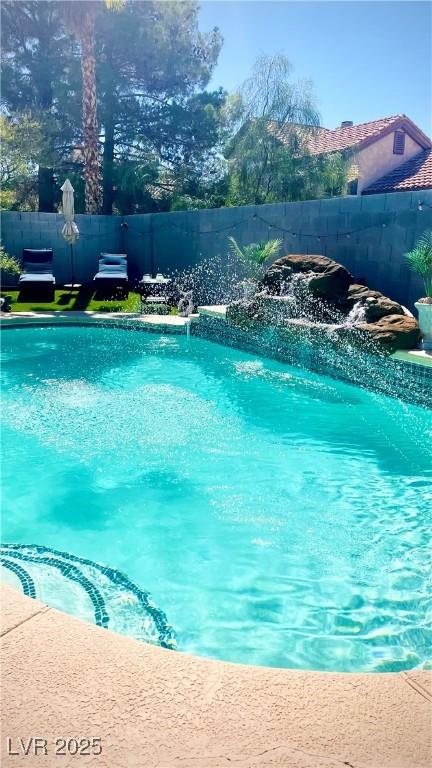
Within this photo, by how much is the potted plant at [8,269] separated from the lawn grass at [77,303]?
46 cm

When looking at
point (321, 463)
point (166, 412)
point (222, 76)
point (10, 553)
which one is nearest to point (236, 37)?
point (222, 76)

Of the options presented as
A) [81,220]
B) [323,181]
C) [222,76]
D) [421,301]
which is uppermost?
[222,76]

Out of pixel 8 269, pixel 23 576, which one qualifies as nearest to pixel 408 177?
pixel 8 269

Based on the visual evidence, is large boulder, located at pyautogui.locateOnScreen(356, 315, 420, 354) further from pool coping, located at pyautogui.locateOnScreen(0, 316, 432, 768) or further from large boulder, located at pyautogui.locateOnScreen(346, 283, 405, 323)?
pool coping, located at pyautogui.locateOnScreen(0, 316, 432, 768)

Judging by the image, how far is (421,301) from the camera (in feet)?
25.2

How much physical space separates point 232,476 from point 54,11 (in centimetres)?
2051

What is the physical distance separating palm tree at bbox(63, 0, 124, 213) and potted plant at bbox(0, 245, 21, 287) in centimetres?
431

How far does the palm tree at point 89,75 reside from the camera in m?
16.0

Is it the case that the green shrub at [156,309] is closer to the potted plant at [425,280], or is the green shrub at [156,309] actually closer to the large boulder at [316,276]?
the large boulder at [316,276]

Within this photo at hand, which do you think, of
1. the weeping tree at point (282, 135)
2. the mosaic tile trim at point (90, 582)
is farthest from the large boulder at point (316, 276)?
the weeping tree at point (282, 135)

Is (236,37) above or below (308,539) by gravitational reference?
above

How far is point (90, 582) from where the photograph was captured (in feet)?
10.5

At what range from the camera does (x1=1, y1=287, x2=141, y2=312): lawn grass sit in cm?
1286

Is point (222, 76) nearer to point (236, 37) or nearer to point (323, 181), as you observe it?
point (236, 37)
